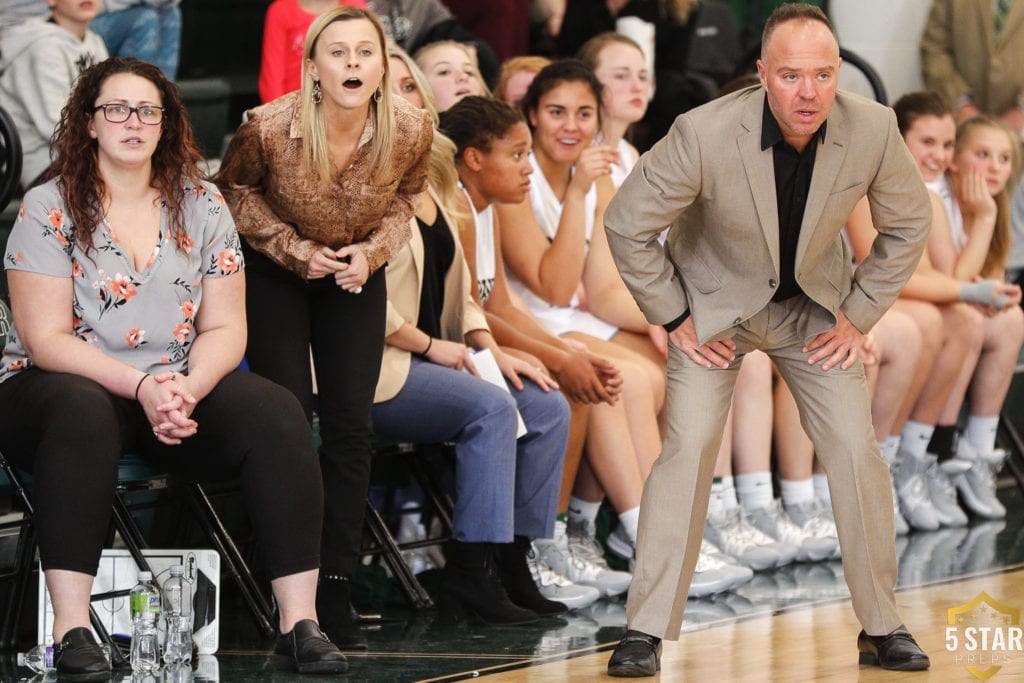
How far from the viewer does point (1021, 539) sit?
18.3ft

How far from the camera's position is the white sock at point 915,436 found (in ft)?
19.3

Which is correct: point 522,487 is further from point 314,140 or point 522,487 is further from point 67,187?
point 67,187

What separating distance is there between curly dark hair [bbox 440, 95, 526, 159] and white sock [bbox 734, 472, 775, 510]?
1.31 m

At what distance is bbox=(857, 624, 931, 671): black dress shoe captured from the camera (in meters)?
3.66

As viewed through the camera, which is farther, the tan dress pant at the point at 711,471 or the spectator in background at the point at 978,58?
the spectator in background at the point at 978,58

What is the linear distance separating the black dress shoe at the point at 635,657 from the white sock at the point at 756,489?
156 centimetres

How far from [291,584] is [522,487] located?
930 millimetres

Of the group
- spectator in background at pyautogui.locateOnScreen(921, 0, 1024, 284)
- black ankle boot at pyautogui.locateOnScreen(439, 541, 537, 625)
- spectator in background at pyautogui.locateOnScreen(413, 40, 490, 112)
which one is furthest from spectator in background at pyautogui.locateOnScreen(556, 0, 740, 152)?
black ankle boot at pyautogui.locateOnScreen(439, 541, 537, 625)

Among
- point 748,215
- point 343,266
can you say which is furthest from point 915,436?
point 343,266

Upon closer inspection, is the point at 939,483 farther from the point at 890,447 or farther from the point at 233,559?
the point at 233,559

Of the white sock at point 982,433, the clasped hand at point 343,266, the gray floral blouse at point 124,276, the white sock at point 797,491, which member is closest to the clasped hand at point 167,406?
the gray floral blouse at point 124,276

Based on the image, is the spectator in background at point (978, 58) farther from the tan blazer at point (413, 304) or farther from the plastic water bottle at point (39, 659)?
the plastic water bottle at point (39, 659)

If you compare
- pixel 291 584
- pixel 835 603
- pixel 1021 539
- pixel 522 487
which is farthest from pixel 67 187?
pixel 1021 539

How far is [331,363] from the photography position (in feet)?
13.4
